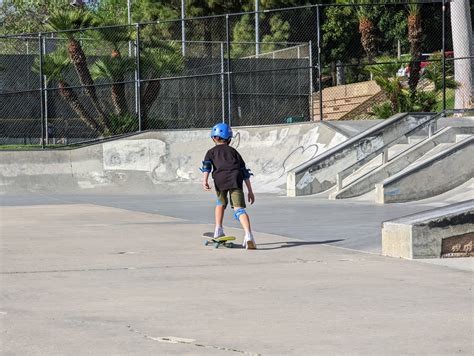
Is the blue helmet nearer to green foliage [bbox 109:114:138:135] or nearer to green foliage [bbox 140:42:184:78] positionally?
green foliage [bbox 109:114:138:135]

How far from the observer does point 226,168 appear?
1089 cm

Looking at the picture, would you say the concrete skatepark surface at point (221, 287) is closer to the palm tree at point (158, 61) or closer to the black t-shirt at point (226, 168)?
the black t-shirt at point (226, 168)

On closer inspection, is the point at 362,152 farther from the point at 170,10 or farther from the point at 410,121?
the point at 170,10

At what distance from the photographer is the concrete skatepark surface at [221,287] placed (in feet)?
19.1

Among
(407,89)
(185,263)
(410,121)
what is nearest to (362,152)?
(410,121)

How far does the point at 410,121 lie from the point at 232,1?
43087 millimetres

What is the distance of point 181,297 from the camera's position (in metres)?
7.47

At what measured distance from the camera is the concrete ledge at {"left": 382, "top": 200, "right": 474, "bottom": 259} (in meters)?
9.67

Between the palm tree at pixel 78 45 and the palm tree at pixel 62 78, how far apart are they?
37cm

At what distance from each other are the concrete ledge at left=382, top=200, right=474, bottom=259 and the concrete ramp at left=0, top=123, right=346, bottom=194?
492 inches

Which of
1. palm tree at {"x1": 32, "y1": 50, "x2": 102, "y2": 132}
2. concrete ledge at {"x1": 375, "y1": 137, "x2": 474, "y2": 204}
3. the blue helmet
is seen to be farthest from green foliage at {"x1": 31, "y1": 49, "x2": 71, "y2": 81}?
the blue helmet

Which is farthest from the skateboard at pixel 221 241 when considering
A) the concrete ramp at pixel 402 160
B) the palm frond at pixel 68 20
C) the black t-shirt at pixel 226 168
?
the palm frond at pixel 68 20

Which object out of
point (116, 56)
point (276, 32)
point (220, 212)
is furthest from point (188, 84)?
point (220, 212)

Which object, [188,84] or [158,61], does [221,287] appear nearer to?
[158,61]
